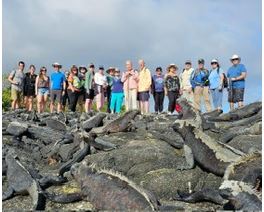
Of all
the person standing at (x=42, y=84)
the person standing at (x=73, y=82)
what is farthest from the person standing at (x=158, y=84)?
the person standing at (x=42, y=84)

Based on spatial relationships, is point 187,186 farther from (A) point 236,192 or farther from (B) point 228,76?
(B) point 228,76

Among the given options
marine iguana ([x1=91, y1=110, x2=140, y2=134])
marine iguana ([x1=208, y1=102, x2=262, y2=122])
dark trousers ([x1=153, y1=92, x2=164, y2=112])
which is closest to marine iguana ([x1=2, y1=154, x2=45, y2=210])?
marine iguana ([x1=91, y1=110, x2=140, y2=134])

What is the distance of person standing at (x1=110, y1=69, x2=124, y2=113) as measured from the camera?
15.4 m

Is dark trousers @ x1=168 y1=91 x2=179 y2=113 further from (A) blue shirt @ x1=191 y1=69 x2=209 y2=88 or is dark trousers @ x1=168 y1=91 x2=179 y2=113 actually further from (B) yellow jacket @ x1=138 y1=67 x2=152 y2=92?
(A) blue shirt @ x1=191 y1=69 x2=209 y2=88

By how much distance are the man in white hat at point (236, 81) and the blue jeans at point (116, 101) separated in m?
3.37

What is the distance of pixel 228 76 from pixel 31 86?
244 inches

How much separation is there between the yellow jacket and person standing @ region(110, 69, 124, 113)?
2.81 ft

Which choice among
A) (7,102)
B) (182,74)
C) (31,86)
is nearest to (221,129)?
(182,74)

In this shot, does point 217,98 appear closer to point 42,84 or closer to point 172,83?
point 172,83

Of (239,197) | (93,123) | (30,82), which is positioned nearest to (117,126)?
(93,123)

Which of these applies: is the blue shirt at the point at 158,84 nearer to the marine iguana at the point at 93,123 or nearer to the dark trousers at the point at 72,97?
the dark trousers at the point at 72,97

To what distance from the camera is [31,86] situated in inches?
634

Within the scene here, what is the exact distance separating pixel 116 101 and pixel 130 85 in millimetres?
1001

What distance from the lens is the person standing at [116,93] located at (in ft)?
50.5
